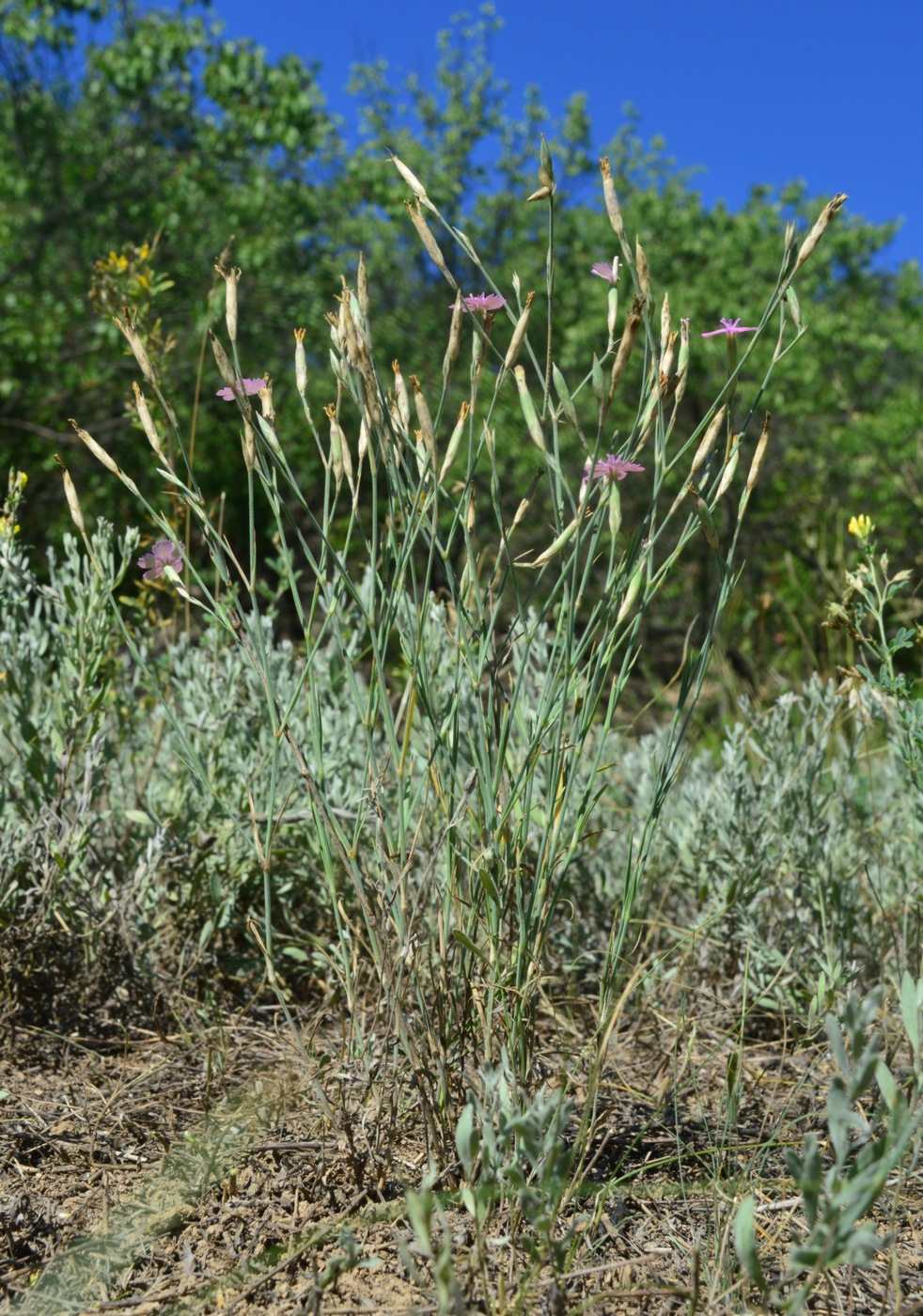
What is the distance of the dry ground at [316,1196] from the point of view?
122 cm

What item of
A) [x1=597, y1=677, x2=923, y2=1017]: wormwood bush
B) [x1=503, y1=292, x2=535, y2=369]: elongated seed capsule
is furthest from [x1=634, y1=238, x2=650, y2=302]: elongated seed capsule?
[x1=597, y1=677, x2=923, y2=1017]: wormwood bush

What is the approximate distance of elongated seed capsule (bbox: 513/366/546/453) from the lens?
127 centimetres

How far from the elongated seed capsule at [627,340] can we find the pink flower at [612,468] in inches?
3.3

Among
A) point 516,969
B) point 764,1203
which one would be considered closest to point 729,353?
point 516,969

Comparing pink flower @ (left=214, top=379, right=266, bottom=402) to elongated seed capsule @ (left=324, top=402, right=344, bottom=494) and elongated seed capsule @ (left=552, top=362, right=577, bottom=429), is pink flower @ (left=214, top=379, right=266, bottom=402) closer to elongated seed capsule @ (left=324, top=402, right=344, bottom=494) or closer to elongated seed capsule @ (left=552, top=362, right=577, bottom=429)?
elongated seed capsule @ (left=324, top=402, right=344, bottom=494)

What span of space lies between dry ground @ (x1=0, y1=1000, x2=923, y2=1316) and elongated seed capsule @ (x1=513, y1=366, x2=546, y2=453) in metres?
0.87

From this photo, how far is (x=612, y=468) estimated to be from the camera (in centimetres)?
131

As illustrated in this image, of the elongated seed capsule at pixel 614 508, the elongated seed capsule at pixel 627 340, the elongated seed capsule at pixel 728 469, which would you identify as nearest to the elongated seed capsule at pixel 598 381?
the elongated seed capsule at pixel 627 340

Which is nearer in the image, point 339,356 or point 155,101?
point 339,356

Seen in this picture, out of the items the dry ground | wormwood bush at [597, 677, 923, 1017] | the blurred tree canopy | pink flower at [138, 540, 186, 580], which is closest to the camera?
the dry ground

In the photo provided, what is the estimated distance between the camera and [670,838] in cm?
239

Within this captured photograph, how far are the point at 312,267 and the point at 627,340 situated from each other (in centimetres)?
959

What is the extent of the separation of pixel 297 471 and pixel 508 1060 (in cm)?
989

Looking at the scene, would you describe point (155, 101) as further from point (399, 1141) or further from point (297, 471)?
point (399, 1141)
